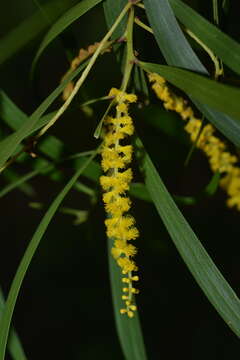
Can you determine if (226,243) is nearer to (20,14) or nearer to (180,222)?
(20,14)

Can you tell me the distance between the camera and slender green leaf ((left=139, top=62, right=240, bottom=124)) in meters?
0.57

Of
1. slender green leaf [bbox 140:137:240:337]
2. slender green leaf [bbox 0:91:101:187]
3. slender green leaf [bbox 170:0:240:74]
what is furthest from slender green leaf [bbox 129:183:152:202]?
slender green leaf [bbox 170:0:240:74]

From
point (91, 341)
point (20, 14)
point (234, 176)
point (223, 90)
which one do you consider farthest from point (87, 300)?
point (223, 90)

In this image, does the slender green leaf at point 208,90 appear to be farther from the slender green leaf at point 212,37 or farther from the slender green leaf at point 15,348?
the slender green leaf at point 15,348

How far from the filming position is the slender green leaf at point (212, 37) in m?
0.71

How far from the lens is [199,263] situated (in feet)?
2.55

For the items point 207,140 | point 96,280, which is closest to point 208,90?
point 207,140

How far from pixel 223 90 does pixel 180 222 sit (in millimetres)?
251

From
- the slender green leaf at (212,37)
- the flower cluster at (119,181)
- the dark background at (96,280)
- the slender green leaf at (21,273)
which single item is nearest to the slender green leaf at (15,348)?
the slender green leaf at (21,273)

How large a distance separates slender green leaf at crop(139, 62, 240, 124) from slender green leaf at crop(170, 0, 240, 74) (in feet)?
0.25

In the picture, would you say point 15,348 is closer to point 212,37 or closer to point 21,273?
point 21,273

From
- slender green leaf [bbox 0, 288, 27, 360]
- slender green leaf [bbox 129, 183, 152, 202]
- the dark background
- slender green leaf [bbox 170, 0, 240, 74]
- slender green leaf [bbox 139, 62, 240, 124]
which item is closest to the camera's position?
slender green leaf [bbox 139, 62, 240, 124]

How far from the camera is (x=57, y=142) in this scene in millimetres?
1075

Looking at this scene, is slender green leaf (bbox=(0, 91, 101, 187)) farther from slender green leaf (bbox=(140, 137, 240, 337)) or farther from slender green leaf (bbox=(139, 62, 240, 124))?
slender green leaf (bbox=(139, 62, 240, 124))
